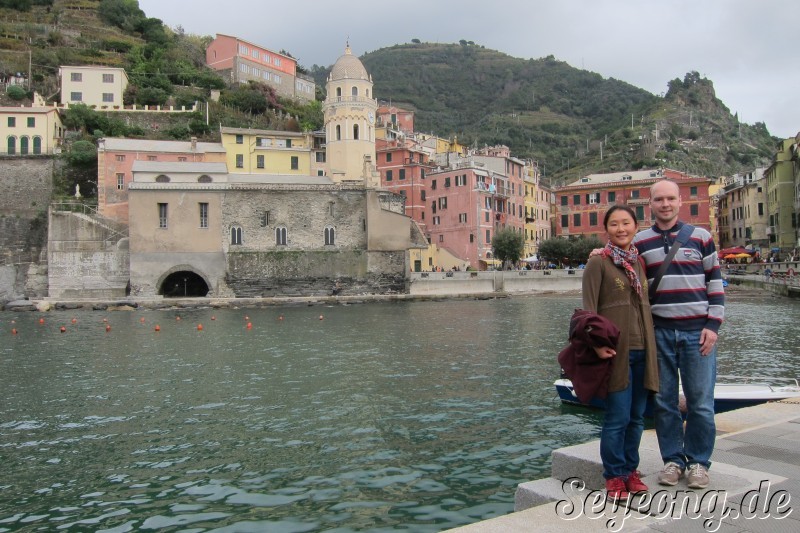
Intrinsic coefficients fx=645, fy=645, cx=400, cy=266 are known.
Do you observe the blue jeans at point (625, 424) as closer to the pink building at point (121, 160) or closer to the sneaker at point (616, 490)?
the sneaker at point (616, 490)

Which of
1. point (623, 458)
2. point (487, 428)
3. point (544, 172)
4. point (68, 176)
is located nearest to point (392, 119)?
point (544, 172)

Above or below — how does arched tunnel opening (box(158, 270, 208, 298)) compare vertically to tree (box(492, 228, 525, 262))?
below

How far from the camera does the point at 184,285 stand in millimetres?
48844

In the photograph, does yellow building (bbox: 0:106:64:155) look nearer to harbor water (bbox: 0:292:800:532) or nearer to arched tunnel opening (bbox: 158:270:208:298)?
arched tunnel opening (bbox: 158:270:208:298)

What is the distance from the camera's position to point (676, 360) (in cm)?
475

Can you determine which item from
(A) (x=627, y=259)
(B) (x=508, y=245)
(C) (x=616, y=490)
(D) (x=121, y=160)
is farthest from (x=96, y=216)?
(C) (x=616, y=490)

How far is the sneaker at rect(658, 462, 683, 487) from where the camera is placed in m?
4.39

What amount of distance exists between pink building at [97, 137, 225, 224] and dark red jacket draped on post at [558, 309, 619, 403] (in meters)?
50.9

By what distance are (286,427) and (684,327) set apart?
7550 mm

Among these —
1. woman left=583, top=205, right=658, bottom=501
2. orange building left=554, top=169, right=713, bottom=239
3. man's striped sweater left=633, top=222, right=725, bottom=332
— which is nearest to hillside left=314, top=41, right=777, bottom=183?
orange building left=554, top=169, right=713, bottom=239

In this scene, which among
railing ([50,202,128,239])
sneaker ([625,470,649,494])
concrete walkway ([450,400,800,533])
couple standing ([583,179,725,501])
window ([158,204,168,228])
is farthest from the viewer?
railing ([50,202,128,239])

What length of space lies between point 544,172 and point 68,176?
70672 millimetres

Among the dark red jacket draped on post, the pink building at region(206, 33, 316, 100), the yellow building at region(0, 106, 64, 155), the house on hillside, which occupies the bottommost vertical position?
the dark red jacket draped on post

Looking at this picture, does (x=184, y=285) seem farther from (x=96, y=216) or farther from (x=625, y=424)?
(x=625, y=424)
